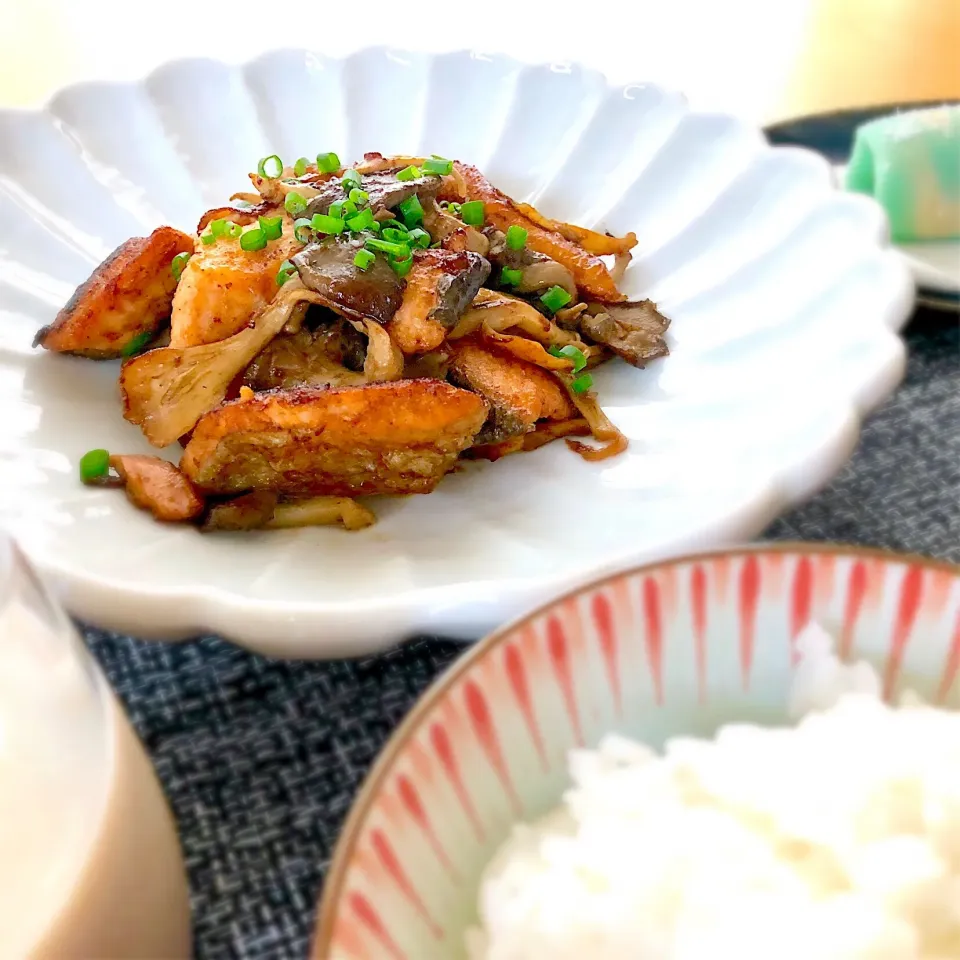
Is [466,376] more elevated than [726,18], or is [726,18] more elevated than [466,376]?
[726,18]

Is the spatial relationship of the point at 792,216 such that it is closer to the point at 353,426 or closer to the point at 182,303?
the point at 353,426

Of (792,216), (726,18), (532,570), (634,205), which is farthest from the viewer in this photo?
(726,18)

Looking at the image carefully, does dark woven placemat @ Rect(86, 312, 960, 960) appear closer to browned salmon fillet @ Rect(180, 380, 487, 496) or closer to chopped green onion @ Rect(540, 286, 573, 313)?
browned salmon fillet @ Rect(180, 380, 487, 496)

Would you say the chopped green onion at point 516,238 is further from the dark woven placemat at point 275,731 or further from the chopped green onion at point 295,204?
the dark woven placemat at point 275,731

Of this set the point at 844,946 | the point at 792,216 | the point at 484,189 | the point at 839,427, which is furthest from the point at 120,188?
the point at 844,946

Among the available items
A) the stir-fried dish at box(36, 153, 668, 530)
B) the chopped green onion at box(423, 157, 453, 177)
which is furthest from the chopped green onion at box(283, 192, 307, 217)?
the chopped green onion at box(423, 157, 453, 177)

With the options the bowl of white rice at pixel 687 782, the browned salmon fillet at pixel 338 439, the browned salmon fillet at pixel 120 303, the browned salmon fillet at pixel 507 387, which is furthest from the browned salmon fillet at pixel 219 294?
the bowl of white rice at pixel 687 782
